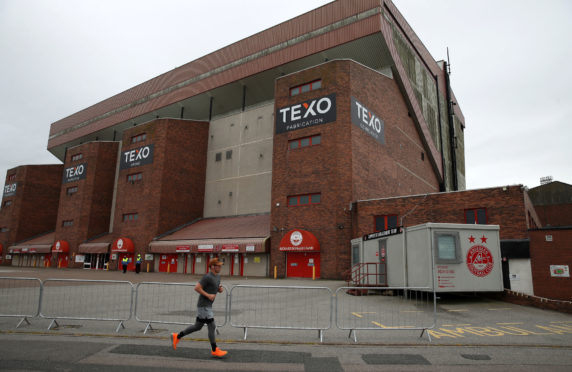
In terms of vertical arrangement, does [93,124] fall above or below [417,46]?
below

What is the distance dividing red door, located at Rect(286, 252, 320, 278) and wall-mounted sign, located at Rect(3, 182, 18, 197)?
48.2m

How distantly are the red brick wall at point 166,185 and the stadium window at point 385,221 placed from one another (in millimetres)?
20462

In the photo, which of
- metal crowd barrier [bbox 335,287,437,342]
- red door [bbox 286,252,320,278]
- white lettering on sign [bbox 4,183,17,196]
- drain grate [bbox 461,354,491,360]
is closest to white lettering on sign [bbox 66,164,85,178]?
white lettering on sign [bbox 4,183,17,196]

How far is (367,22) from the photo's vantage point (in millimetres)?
29016

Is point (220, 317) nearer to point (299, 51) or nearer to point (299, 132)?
point (299, 132)

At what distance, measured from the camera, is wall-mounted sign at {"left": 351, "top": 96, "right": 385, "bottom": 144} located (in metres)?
27.6

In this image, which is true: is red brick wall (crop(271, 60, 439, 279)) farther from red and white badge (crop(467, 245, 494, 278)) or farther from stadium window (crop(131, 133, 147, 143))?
stadium window (crop(131, 133, 147, 143))

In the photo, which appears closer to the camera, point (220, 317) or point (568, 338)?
point (568, 338)

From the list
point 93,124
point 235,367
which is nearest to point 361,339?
point 235,367

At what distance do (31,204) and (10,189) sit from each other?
4.69m

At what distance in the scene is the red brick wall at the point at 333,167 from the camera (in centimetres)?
2558

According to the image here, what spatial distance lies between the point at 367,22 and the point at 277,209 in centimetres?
1572

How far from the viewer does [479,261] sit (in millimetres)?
13680

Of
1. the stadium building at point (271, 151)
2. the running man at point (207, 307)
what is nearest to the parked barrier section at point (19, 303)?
the running man at point (207, 307)
